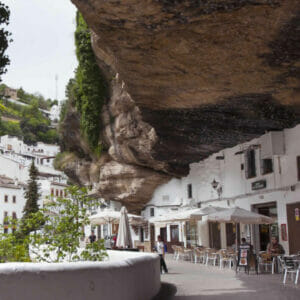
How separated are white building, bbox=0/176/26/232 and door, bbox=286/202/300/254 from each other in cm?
6195

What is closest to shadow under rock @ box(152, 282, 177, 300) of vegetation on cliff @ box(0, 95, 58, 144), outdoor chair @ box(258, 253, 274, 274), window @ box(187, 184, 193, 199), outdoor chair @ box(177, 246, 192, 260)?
outdoor chair @ box(258, 253, 274, 274)

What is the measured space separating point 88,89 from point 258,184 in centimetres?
1422

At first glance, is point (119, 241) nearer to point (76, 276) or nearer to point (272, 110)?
point (272, 110)

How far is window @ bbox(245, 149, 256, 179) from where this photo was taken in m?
21.8

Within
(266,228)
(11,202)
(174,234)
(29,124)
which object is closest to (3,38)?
(266,228)

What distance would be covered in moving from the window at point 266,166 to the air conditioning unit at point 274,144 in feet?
3.10

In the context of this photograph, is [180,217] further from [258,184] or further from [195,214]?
[258,184]

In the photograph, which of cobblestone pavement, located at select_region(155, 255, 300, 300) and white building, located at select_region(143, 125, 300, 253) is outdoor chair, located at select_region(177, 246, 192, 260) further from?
cobblestone pavement, located at select_region(155, 255, 300, 300)

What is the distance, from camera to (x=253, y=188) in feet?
71.2

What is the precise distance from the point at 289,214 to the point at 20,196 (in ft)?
221

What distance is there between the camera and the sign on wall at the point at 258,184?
20473 mm

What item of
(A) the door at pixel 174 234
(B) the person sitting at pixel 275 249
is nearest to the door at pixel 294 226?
(B) the person sitting at pixel 275 249

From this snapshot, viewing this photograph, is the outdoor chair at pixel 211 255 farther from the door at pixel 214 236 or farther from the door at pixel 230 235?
the door at pixel 214 236

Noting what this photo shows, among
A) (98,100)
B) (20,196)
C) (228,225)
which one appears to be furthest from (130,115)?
(20,196)
